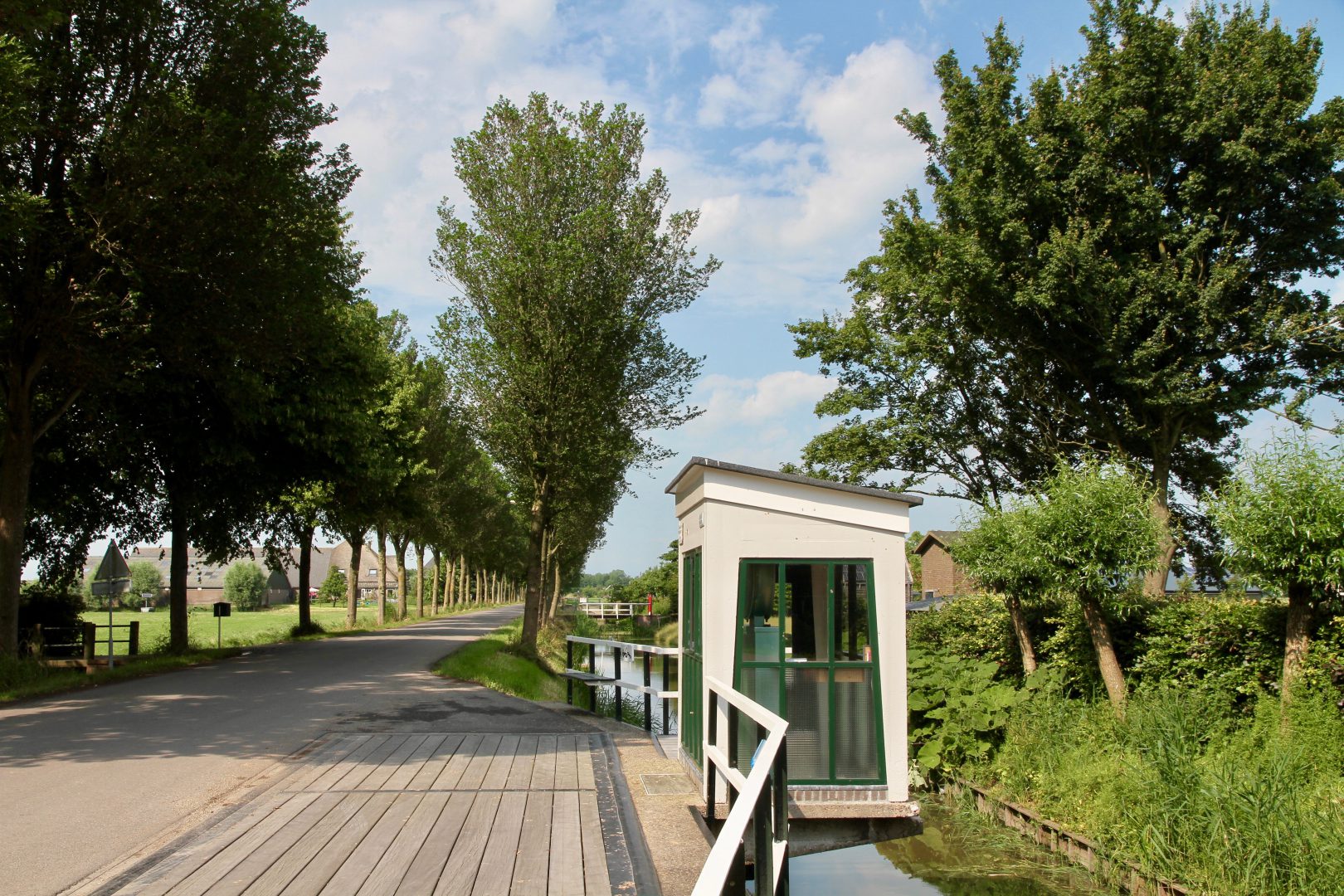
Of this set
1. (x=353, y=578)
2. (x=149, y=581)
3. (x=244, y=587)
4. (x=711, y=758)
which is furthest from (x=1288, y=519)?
(x=149, y=581)

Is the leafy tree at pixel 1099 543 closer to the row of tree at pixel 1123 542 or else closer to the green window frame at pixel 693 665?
the row of tree at pixel 1123 542

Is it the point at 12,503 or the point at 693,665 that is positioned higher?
the point at 12,503

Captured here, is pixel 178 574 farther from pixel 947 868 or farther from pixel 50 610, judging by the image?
pixel 947 868

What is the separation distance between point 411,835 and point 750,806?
10.7 feet

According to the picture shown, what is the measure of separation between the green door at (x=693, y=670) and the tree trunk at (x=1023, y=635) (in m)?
6.11

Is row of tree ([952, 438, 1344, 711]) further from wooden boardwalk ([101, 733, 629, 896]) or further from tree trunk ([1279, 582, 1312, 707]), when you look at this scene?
wooden boardwalk ([101, 733, 629, 896])

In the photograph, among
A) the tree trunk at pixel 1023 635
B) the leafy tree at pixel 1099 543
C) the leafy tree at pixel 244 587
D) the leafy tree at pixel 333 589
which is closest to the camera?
the leafy tree at pixel 1099 543

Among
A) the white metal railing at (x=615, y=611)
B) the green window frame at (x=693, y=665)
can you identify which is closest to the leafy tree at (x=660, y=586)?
the white metal railing at (x=615, y=611)

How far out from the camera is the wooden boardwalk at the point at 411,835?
500cm

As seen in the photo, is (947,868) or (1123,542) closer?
(947,868)

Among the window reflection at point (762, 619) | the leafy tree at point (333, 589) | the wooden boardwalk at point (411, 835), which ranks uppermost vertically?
the window reflection at point (762, 619)

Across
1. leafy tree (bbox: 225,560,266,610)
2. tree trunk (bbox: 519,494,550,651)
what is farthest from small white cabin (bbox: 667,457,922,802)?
leafy tree (bbox: 225,560,266,610)

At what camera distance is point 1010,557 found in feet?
41.4

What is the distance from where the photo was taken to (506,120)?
23844 millimetres
